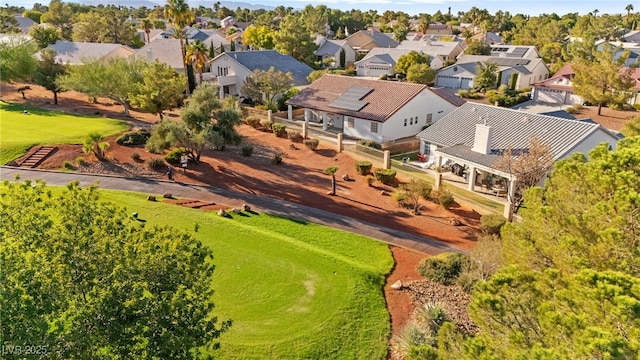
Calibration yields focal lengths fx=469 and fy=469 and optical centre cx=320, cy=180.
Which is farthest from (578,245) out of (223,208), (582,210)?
(223,208)

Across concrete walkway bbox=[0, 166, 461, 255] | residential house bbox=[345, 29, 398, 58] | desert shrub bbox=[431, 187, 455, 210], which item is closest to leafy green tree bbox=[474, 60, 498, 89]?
residential house bbox=[345, 29, 398, 58]

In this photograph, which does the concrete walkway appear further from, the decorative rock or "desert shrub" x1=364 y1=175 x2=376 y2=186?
"desert shrub" x1=364 y1=175 x2=376 y2=186

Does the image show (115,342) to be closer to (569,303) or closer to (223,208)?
(569,303)

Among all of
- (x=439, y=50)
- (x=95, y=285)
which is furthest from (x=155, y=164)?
(x=439, y=50)

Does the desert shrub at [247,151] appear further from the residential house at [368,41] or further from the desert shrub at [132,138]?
the residential house at [368,41]

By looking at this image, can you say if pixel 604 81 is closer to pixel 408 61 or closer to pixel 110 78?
pixel 408 61

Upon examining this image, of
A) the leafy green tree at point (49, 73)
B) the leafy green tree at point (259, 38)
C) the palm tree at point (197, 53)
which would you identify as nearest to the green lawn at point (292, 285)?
the palm tree at point (197, 53)
